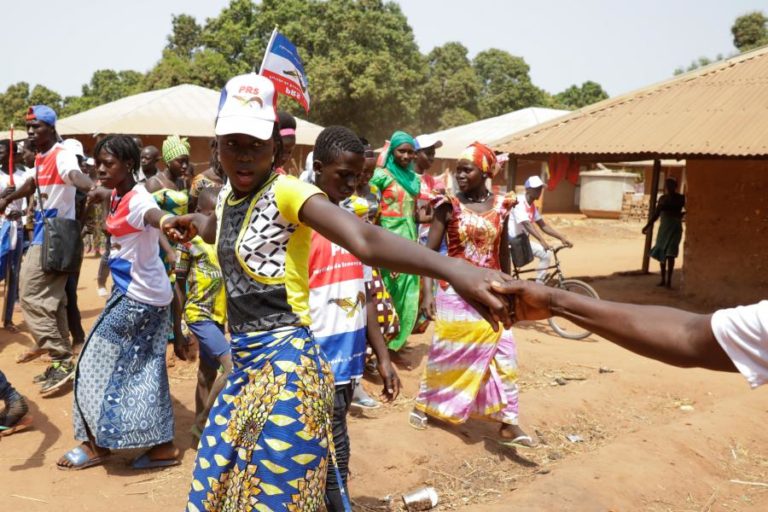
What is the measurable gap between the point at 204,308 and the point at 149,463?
103 cm

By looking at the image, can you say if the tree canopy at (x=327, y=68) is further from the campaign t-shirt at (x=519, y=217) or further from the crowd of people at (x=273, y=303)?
the crowd of people at (x=273, y=303)

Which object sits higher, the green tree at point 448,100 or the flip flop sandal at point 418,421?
the green tree at point 448,100

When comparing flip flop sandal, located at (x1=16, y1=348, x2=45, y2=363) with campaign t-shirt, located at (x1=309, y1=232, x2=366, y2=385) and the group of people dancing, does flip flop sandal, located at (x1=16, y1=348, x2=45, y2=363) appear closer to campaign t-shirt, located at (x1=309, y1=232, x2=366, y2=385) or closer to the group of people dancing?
the group of people dancing

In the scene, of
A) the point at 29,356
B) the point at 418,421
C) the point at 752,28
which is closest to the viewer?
the point at 418,421

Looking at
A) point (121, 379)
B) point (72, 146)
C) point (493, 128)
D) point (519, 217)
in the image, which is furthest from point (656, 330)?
point (493, 128)

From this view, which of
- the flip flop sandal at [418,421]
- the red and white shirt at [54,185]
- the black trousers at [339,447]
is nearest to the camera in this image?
the black trousers at [339,447]

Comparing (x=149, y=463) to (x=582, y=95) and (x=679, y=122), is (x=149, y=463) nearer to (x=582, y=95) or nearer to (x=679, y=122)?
(x=679, y=122)

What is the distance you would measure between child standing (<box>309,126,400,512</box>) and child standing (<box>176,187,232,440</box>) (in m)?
1.15

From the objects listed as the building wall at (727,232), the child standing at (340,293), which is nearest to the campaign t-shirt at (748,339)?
the child standing at (340,293)

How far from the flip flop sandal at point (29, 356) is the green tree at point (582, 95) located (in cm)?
5190

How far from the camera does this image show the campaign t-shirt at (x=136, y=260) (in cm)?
425

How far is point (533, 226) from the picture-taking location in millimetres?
9430

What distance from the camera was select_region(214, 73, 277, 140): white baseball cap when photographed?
94.5 inches

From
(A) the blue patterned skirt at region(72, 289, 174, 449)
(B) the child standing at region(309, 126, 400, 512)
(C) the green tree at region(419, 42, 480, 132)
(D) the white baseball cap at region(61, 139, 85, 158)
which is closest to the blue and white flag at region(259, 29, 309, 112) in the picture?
(B) the child standing at region(309, 126, 400, 512)
